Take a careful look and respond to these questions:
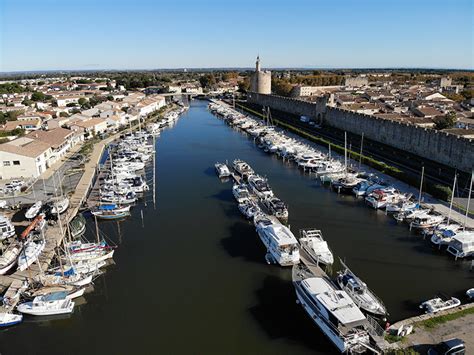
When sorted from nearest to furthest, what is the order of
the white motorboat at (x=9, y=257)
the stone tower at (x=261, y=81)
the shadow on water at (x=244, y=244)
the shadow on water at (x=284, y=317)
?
the shadow on water at (x=284, y=317) < the white motorboat at (x=9, y=257) < the shadow on water at (x=244, y=244) < the stone tower at (x=261, y=81)

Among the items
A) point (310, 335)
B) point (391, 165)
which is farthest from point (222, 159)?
point (310, 335)

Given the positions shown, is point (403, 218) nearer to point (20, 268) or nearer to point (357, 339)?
point (357, 339)

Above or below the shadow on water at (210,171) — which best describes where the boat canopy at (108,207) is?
above

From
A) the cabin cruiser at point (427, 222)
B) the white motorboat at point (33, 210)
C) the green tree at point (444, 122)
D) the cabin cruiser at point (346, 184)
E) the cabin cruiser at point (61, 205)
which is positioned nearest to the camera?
the cabin cruiser at point (427, 222)

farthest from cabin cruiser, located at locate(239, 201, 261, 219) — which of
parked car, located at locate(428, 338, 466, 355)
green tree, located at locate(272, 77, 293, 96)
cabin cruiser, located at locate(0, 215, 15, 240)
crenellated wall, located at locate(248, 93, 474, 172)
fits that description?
green tree, located at locate(272, 77, 293, 96)

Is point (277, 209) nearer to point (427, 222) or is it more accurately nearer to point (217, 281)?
point (217, 281)

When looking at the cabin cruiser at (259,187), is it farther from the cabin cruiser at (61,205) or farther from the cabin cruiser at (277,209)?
the cabin cruiser at (61,205)

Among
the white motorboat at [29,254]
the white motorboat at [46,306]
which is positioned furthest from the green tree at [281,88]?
the white motorboat at [46,306]
